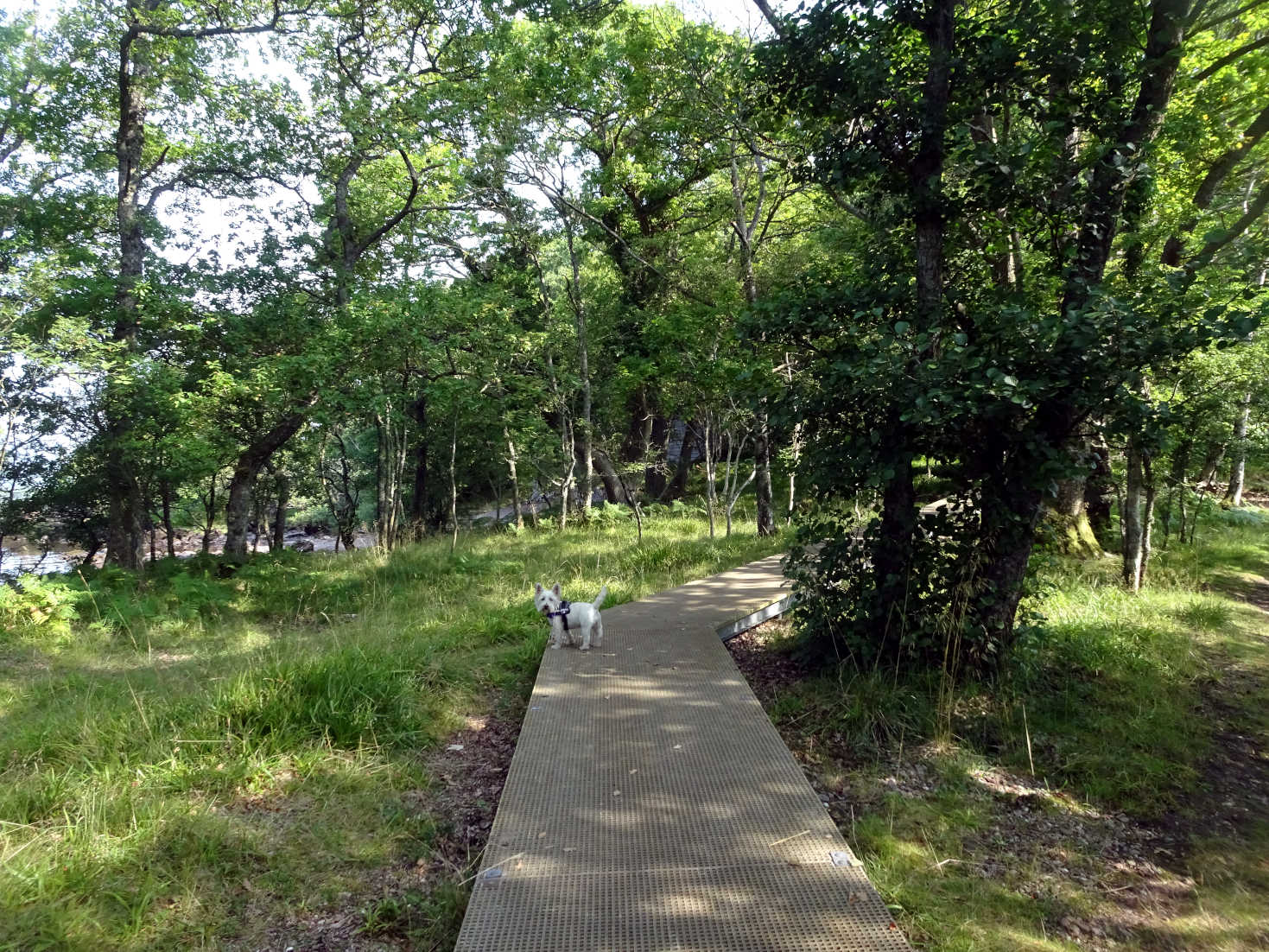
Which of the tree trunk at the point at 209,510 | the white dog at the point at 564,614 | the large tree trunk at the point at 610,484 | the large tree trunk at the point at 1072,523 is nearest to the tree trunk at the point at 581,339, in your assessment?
the large tree trunk at the point at 610,484

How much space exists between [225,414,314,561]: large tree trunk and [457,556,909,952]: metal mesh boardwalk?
10.4m

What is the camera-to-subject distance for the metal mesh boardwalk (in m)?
2.43

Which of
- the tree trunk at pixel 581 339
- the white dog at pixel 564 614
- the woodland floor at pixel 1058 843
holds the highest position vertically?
the tree trunk at pixel 581 339

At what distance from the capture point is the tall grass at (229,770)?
2.70m

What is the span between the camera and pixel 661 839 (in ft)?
9.82

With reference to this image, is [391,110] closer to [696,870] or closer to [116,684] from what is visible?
[116,684]

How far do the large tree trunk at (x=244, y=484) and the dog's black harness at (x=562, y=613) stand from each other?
30.0ft

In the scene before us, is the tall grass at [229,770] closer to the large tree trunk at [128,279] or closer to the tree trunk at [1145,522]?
the large tree trunk at [128,279]

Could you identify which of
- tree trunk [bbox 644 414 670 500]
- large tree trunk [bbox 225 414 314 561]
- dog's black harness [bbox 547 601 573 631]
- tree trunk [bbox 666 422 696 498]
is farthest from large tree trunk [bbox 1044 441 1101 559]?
large tree trunk [bbox 225 414 314 561]

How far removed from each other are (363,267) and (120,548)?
809 centimetres

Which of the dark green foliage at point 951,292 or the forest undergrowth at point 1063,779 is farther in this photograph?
the dark green foliage at point 951,292

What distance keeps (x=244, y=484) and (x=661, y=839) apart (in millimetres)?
13257

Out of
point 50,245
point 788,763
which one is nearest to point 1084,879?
point 788,763

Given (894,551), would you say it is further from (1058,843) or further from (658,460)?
(658,460)
